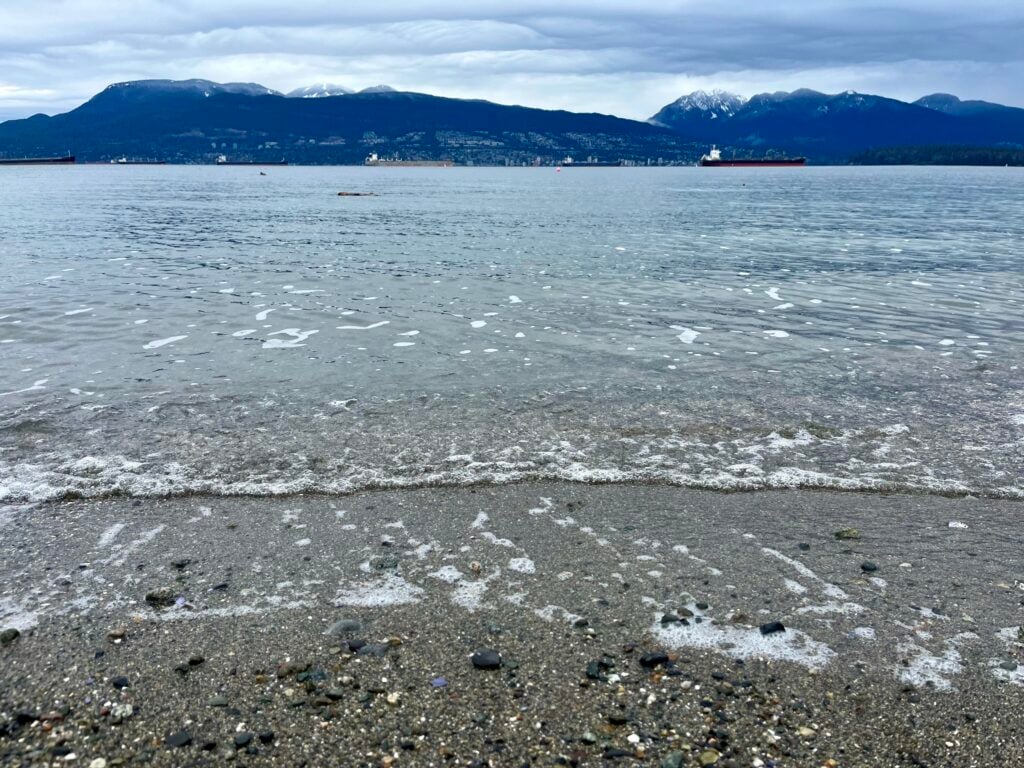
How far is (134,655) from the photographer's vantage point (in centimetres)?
648

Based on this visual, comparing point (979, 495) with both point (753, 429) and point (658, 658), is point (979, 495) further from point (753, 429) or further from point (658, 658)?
point (658, 658)

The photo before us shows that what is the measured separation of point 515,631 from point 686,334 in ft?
47.1

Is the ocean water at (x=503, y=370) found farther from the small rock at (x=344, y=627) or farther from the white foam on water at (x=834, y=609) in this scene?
the small rock at (x=344, y=627)

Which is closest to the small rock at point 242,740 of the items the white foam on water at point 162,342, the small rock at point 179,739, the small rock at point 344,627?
the small rock at point 179,739

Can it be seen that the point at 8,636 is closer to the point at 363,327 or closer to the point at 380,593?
the point at 380,593

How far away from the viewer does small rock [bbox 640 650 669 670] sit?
20.8 feet

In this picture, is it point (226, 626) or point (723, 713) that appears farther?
point (226, 626)

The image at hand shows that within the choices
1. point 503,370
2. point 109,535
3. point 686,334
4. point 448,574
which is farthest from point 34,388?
point 686,334

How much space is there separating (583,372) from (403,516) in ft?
25.4

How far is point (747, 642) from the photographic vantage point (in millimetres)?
6707

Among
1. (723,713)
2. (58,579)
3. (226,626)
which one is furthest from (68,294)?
(723,713)

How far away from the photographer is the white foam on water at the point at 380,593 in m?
7.38

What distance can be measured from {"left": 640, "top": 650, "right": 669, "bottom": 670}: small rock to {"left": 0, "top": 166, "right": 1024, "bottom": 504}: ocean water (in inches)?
168

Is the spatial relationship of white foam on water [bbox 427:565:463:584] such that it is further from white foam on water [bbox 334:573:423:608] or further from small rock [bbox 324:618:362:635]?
small rock [bbox 324:618:362:635]
